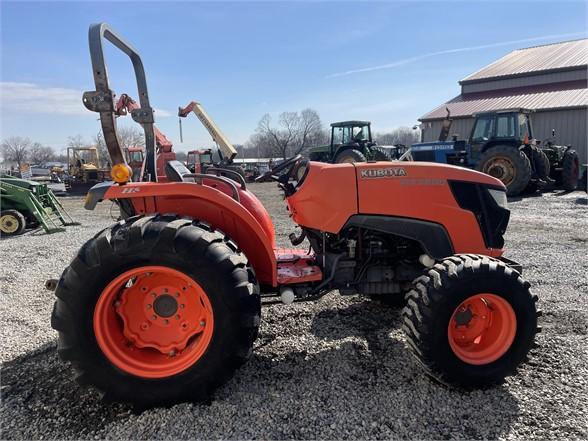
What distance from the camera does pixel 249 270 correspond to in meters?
2.39

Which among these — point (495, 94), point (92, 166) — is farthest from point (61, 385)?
point (495, 94)

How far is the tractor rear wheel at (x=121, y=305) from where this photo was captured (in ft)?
7.29

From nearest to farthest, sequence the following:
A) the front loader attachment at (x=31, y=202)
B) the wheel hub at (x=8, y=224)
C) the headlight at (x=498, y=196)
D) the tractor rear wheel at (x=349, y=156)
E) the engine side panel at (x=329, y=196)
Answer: the engine side panel at (x=329, y=196) < the headlight at (x=498, y=196) < the wheel hub at (x=8, y=224) < the front loader attachment at (x=31, y=202) < the tractor rear wheel at (x=349, y=156)

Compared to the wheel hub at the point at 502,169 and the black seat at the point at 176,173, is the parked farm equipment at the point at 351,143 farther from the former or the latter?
the black seat at the point at 176,173

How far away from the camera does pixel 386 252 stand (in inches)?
118

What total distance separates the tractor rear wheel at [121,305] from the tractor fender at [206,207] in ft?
0.68

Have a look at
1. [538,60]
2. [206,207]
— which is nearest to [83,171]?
[206,207]

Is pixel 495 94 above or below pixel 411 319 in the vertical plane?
above

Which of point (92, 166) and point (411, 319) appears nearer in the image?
point (411, 319)

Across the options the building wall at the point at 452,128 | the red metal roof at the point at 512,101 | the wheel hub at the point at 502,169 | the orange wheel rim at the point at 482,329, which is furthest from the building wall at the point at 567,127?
the orange wheel rim at the point at 482,329

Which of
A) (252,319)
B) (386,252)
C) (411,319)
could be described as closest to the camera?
(252,319)

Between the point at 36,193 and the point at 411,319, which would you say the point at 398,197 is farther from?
the point at 36,193

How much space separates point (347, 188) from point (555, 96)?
985 inches

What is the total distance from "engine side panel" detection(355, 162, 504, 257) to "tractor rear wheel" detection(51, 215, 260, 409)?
102 cm
